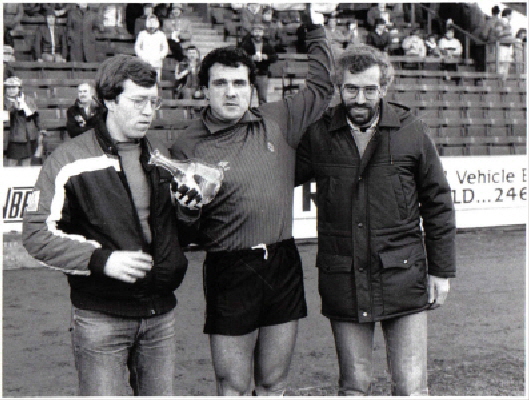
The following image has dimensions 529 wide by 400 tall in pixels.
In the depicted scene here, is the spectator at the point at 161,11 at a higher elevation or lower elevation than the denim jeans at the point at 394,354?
higher

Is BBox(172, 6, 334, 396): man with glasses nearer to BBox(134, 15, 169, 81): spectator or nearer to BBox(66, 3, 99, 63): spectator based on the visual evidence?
BBox(134, 15, 169, 81): spectator

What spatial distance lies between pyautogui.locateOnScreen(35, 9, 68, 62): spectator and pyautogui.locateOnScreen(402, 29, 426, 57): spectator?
284 inches

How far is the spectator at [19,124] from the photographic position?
33.4 feet

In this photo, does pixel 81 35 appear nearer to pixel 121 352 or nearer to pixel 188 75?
pixel 188 75

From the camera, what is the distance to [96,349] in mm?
2936

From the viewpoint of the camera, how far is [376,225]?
345 cm

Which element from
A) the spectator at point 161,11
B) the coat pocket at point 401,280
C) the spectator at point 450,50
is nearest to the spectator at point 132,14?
the spectator at point 161,11

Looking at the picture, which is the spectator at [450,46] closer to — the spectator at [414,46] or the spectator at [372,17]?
the spectator at [414,46]

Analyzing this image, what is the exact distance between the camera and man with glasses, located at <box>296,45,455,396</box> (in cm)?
344

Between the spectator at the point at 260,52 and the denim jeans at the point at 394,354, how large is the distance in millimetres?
9883

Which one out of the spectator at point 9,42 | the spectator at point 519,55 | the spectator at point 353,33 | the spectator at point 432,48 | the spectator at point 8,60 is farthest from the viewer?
the spectator at point 519,55

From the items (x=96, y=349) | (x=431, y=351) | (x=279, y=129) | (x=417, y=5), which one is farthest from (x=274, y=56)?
(x=96, y=349)

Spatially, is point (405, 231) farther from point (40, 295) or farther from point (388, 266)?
point (40, 295)

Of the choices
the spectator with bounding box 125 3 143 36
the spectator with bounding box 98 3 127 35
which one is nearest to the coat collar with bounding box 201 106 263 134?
the spectator with bounding box 98 3 127 35
